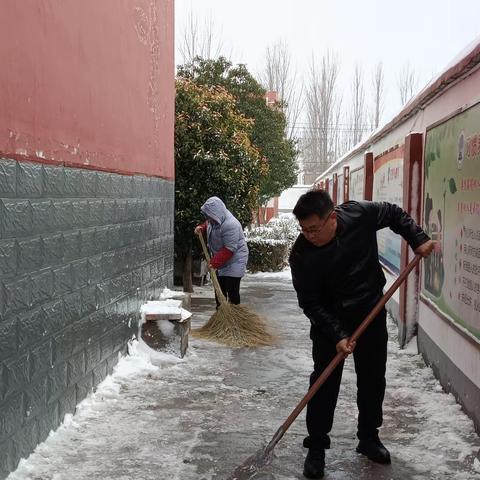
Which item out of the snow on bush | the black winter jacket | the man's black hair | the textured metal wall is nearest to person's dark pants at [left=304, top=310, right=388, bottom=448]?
the black winter jacket

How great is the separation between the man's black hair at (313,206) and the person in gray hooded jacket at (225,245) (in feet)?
12.5

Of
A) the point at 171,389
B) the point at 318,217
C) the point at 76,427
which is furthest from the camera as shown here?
the point at 171,389

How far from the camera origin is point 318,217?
3518 millimetres

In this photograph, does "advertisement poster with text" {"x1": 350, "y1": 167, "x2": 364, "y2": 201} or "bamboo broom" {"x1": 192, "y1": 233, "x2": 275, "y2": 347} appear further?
"advertisement poster with text" {"x1": 350, "y1": 167, "x2": 364, "y2": 201}

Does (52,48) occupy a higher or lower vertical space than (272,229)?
higher

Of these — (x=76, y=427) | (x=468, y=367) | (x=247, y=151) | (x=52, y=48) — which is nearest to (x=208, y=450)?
(x=76, y=427)

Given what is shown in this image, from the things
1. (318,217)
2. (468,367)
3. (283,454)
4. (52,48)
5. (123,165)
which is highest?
(52,48)

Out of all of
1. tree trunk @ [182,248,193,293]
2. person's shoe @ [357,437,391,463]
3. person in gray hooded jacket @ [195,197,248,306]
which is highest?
person in gray hooded jacket @ [195,197,248,306]

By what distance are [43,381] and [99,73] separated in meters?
2.25

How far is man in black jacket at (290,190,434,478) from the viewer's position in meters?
3.61

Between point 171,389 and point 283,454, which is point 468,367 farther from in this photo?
point 171,389

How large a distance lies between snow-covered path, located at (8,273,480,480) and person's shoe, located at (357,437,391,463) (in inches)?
1.9

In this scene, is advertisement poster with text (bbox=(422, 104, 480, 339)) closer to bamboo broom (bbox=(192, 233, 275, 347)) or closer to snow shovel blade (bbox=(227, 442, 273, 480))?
snow shovel blade (bbox=(227, 442, 273, 480))

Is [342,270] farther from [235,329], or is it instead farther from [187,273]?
[187,273]
